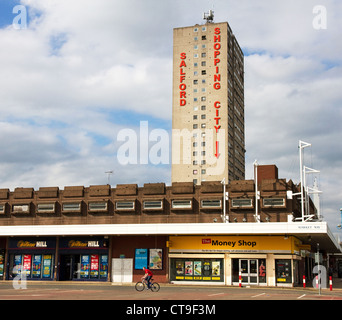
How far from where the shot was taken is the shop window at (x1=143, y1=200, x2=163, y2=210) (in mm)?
45097

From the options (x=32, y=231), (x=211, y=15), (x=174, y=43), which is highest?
(x=211, y=15)

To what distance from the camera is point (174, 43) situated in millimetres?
113688

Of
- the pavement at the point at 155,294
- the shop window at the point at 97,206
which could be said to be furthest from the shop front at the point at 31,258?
the pavement at the point at 155,294

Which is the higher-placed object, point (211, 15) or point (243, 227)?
point (211, 15)

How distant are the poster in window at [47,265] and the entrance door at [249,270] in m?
19.4

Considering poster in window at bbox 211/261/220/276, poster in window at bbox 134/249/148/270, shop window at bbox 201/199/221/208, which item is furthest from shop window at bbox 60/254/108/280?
shop window at bbox 201/199/221/208

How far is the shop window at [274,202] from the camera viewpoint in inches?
1654

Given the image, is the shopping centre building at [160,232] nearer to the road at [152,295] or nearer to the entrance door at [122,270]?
the entrance door at [122,270]

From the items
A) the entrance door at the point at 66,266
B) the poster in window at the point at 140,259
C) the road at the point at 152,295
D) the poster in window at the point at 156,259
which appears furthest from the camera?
the entrance door at the point at 66,266

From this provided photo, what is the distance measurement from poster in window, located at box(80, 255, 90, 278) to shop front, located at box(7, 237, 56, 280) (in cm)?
318

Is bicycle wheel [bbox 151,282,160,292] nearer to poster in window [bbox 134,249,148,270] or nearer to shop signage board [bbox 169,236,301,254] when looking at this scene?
shop signage board [bbox 169,236,301,254]

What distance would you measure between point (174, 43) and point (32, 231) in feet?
256
